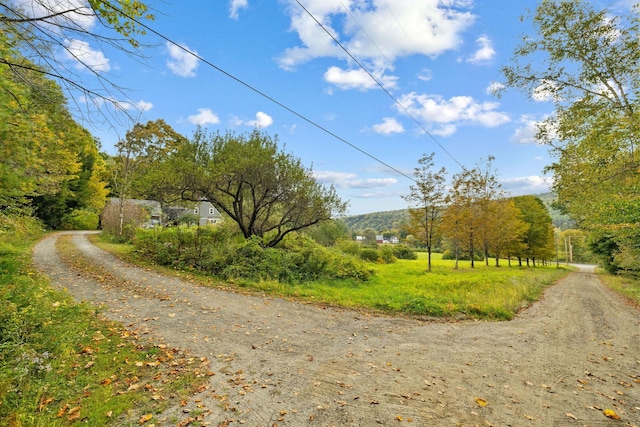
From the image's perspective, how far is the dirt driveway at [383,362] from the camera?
3557mm

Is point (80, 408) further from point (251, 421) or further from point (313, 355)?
point (313, 355)

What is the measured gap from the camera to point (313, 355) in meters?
5.15

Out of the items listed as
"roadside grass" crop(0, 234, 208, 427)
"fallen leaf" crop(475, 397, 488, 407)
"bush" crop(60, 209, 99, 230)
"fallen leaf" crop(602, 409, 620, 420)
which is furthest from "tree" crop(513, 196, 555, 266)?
"bush" crop(60, 209, 99, 230)

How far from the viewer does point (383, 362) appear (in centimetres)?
497

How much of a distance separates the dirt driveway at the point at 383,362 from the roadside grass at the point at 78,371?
49cm

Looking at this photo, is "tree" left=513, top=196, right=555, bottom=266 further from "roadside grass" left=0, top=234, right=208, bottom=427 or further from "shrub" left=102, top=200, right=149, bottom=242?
"shrub" left=102, top=200, right=149, bottom=242

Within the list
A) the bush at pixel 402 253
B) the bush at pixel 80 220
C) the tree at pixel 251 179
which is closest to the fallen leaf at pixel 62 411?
the tree at pixel 251 179

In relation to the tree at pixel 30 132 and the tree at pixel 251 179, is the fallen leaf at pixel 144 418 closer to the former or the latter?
the tree at pixel 30 132

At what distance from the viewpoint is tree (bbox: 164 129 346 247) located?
12.9 metres

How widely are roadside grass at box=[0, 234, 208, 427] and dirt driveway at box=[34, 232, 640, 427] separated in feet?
1.60

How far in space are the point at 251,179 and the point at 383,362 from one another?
1023 cm

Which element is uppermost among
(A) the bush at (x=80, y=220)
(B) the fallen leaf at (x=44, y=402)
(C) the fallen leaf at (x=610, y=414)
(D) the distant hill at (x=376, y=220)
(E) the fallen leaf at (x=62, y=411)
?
(D) the distant hill at (x=376, y=220)

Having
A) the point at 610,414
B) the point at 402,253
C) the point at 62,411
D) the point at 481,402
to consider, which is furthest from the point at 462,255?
the point at 62,411

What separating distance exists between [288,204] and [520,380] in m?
11.2
